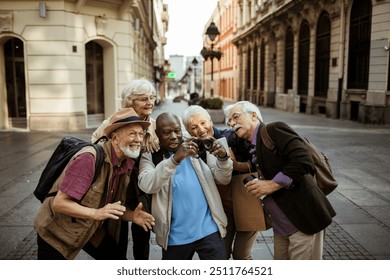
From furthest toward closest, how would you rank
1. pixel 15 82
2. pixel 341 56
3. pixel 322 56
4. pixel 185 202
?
pixel 322 56 → pixel 341 56 → pixel 15 82 → pixel 185 202

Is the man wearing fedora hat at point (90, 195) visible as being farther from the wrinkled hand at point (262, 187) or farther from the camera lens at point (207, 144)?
the wrinkled hand at point (262, 187)

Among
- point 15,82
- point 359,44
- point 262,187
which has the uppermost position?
point 359,44

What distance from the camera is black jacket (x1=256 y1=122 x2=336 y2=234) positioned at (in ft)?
7.48

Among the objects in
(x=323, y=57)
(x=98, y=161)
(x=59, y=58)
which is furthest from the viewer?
(x=323, y=57)

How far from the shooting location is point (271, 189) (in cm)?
233

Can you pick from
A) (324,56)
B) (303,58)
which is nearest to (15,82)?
(324,56)

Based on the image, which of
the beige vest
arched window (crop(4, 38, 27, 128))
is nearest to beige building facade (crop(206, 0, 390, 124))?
arched window (crop(4, 38, 27, 128))

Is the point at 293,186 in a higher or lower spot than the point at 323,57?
lower

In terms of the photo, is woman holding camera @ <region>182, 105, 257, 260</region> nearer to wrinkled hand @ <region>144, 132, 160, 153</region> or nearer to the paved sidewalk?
wrinkled hand @ <region>144, 132, 160, 153</region>

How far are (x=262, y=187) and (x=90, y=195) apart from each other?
954mm

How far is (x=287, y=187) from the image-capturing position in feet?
7.65

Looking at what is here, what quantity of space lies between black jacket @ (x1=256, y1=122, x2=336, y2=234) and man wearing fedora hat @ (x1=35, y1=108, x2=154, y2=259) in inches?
28.2

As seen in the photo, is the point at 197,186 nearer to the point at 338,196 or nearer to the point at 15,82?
the point at 338,196

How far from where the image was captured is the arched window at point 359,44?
51.3 feet
